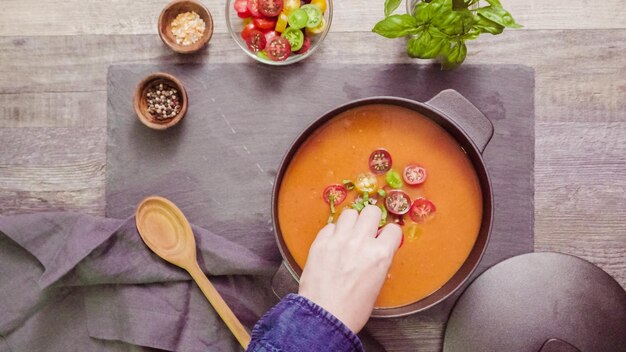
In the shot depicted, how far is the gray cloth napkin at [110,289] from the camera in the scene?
1.36 metres

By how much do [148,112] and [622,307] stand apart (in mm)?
1133

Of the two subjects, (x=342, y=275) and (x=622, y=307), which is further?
(x=622, y=307)

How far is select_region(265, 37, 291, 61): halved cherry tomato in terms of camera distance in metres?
1.36

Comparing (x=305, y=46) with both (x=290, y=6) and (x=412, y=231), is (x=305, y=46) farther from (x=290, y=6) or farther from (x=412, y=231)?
(x=412, y=231)

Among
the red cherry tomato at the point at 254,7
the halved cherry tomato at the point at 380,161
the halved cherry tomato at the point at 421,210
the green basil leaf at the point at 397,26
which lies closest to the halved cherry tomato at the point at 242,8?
Result: the red cherry tomato at the point at 254,7

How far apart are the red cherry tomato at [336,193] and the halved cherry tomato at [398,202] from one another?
96 millimetres

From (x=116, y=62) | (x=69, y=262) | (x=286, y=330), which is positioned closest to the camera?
(x=286, y=330)

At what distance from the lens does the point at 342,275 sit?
46.2 inches

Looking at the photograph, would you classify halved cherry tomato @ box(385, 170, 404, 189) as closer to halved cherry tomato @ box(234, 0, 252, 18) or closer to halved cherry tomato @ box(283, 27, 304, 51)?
halved cherry tomato @ box(283, 27, 304, 51)

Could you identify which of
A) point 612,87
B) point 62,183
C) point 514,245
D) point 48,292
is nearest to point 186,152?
point 62,183

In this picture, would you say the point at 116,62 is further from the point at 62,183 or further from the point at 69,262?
the point at 69,262

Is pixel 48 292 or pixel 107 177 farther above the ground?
pixel 107 177

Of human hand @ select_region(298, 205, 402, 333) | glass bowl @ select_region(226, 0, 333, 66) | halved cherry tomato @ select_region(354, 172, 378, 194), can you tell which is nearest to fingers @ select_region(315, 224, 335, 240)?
human hand @ select_region(298, 205, 402, 333)

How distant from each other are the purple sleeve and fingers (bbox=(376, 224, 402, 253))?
18 cm
